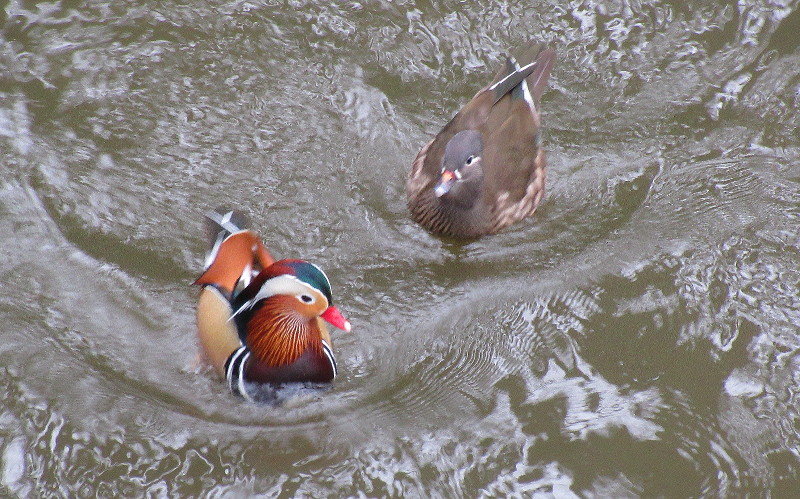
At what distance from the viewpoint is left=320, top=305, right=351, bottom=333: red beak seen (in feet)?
13.3

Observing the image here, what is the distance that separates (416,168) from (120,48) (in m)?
2.17

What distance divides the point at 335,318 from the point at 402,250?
1250 millimetres

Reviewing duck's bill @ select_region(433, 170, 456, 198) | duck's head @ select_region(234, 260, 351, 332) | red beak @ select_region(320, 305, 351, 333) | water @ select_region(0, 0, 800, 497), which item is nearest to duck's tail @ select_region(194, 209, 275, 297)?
duck's head @ select_region(234, 260, 351, 332)

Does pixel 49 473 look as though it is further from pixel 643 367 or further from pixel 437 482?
pixel 643 367

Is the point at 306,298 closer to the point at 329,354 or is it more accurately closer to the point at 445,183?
the point at 329,354

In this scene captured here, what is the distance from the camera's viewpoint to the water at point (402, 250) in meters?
4.09

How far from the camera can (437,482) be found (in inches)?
157

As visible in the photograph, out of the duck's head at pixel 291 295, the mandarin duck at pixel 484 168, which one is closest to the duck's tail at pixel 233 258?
the duck's head at pixel 291 295

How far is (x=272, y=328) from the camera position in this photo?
429 centimetres

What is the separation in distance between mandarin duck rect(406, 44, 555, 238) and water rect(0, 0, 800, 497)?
135 mm

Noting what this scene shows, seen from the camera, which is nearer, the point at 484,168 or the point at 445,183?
the point at 445,183

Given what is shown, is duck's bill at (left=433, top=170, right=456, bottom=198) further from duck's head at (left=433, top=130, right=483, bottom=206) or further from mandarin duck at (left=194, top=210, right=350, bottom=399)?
mandarin duck at (left=194, top=210, right=350, bottom=399)

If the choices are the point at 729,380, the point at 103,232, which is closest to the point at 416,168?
the point at 103,232

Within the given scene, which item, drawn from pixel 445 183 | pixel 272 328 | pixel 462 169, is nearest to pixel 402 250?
pixel 445 183
